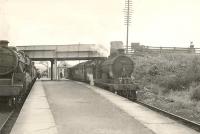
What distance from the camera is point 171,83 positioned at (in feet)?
87.2

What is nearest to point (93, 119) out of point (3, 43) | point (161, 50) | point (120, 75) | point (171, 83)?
point (3, 43)

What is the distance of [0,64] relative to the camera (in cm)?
1564

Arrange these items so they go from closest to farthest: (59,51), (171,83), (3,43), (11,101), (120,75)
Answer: (11,101) → (3,43) → (120,75) → (171,83) → (59,51)

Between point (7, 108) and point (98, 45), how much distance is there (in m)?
17.5

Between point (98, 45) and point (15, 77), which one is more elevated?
point (98, 45)

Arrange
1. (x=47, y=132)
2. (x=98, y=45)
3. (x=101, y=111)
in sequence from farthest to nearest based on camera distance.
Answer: (x=98, y=45), (x=101, y=111), (x=47, y=132)

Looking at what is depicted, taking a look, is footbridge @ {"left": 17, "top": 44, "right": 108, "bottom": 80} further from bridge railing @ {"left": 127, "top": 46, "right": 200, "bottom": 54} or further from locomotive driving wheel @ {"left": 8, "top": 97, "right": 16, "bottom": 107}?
locomotive driving wheel @ {"left": 8, "top": 97, "right": 16, "bottom": 107}

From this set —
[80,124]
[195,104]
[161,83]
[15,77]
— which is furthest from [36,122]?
[161,83]

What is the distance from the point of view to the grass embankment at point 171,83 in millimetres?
17266

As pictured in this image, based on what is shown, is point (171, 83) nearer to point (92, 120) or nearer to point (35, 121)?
point (92, 120)

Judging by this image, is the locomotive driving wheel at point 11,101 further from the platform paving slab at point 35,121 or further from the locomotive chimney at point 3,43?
the locomotive chimney at point 3,43

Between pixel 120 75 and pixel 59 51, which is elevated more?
pixel 59 51

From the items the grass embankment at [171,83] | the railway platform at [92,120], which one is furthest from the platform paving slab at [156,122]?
the grass embankment at [171,83]

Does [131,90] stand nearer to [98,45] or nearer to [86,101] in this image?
[86,101]
